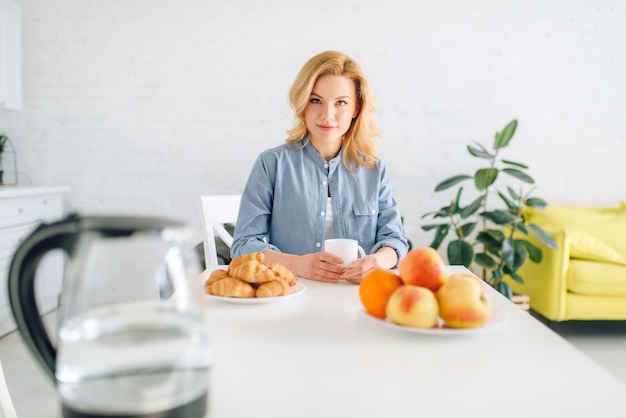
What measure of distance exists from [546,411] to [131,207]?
3.61m

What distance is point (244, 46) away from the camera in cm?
371

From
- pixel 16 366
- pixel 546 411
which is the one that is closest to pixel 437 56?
pixel 16 366

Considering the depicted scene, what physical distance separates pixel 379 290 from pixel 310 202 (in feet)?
2.90

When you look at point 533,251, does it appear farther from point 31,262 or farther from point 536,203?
point 31,262

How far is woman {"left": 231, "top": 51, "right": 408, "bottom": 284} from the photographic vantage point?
165 cm

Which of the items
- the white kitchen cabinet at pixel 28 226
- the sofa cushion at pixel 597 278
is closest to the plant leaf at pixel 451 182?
the sofa cushion at pixel 597 278

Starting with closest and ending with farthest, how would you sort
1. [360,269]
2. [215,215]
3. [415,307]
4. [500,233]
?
[415,307] < [360,269] < [215,215] < [500,233]

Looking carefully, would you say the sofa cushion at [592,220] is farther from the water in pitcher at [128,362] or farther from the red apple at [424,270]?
the water in pitcher at [128,362]

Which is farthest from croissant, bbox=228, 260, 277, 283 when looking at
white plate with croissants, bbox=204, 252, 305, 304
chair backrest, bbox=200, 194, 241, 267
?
chair backrest, bbox=200, 194, 241, 267

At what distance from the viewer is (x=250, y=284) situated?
1.03m

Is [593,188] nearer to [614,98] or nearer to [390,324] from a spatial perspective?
[614,98]

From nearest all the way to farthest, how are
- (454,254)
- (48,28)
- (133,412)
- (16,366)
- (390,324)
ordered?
(133,412) → (390,324) → (16,366) → (454,254) → (48,28)

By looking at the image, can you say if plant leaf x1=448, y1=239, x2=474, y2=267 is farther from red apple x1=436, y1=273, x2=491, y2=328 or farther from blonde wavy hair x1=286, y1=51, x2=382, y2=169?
red apple x1=436, y1=273, x2=491, y2=328

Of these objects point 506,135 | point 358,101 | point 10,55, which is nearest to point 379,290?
point 358,101
